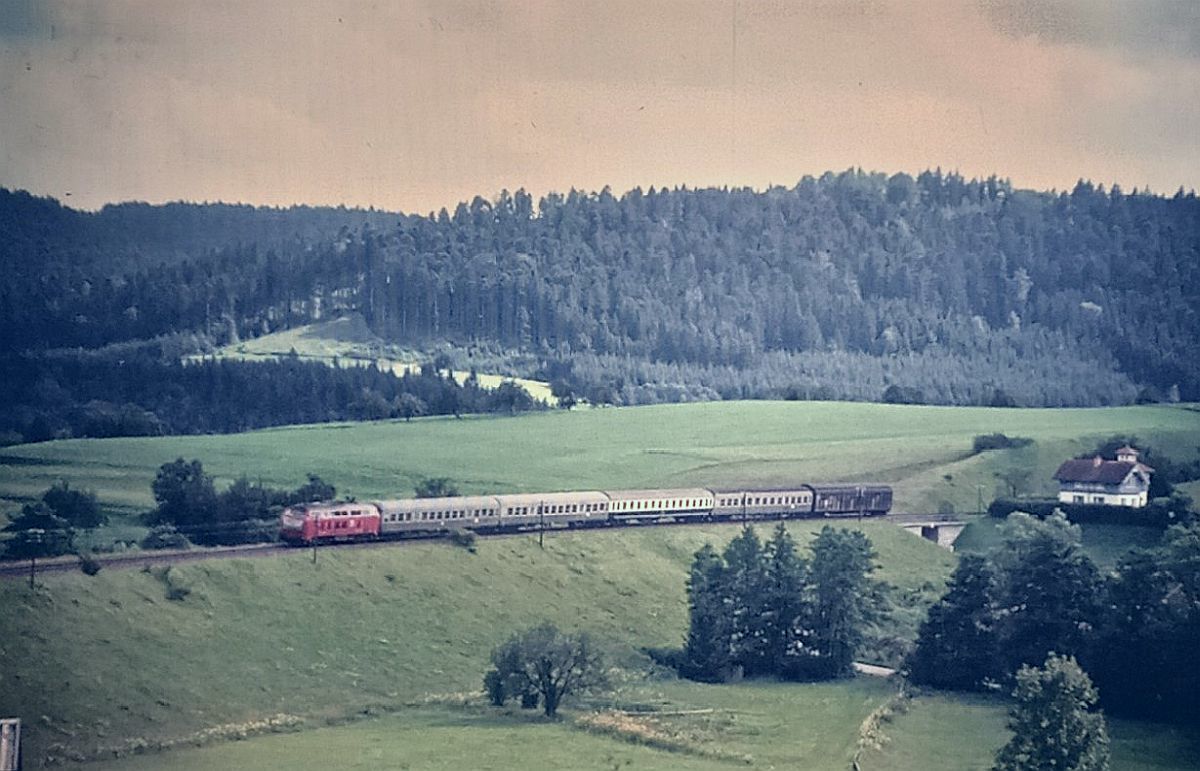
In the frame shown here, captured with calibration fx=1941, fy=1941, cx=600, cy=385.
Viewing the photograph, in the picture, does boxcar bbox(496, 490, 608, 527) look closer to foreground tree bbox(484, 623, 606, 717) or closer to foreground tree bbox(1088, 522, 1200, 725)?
foreground tree bbox(484, 623, 606, 717)

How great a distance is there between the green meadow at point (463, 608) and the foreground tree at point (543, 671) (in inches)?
17.0

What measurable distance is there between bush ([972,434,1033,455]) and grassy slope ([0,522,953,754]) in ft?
26.8

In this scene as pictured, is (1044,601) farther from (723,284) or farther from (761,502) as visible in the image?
(723,284)

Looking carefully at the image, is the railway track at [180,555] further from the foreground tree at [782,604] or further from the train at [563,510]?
the foreground tree at [782,604]

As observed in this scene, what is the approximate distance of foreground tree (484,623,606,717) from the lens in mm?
30641

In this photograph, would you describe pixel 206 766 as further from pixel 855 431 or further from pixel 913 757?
pixel 855 431

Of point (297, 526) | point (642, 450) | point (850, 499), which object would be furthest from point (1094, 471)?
point (297, 526)

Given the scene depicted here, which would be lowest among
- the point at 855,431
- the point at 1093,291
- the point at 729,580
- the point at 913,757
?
the point at 913,757

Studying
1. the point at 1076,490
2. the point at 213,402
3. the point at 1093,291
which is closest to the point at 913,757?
the point at 1076,490

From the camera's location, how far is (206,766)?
27.2m

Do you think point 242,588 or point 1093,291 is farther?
point 1093,291

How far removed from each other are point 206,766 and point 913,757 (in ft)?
35.0

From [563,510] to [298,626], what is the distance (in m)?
7.61

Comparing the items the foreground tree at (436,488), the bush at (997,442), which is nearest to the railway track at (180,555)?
the foreground tree at (436,488)
